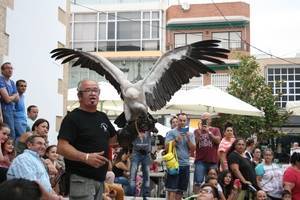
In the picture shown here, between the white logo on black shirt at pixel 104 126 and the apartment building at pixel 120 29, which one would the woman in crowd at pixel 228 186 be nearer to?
the white logo on black shirt at pixel 104 126

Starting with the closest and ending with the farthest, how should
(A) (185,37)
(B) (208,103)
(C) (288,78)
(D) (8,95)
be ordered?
(D) (8,95)
(B) (208,103)
(A) (185,37)
(C) (288,78)

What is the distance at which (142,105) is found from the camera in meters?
6.55

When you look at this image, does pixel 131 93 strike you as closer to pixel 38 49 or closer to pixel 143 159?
pixel 143 159

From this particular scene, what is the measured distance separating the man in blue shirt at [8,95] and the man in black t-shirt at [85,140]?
377 cm

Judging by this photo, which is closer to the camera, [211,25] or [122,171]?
[122,171]

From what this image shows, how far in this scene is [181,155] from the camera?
9.07 meters

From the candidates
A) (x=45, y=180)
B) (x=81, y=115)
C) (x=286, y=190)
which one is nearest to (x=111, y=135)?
(x=81, y=115)

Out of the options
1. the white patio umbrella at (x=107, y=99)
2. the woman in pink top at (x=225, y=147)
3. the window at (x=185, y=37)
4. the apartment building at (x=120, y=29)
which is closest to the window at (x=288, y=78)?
the window at (x=185, y=37)

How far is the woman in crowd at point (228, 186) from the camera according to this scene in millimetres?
8547

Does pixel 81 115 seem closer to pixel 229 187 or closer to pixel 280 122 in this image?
pixel 229 187

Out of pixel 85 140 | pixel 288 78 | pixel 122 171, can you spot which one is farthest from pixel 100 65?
pixel 288 78

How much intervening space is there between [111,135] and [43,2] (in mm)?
7671

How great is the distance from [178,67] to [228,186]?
2588mm

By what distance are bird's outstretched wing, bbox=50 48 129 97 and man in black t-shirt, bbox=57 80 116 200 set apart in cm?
230
